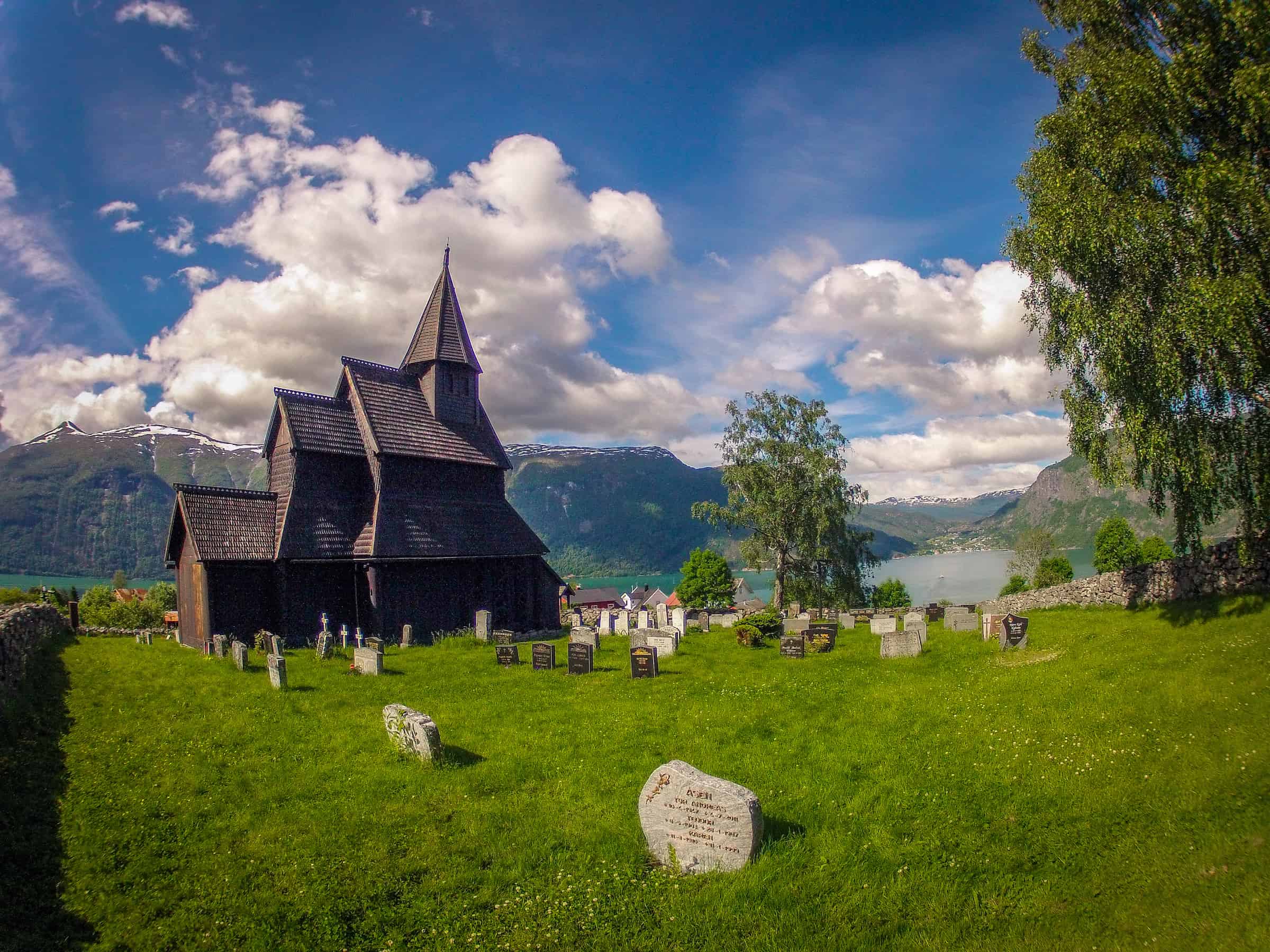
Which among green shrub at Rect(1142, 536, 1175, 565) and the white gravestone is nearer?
the white gravestone

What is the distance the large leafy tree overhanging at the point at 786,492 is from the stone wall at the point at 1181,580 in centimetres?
1341

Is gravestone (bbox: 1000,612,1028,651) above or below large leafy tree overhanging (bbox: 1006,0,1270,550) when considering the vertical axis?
below

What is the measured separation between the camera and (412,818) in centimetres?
834

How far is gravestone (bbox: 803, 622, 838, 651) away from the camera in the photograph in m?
20.4

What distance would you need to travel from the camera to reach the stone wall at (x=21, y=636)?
41.9 feet

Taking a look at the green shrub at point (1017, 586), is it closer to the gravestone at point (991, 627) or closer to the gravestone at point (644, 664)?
the gravestone at point (991, 627)

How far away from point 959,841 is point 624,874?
12.6 feet

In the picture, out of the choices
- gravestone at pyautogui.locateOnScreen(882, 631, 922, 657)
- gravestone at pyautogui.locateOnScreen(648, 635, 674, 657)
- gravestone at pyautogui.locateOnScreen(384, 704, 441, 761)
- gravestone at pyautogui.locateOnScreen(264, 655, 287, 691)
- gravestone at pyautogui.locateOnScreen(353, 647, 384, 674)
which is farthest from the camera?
gravestone at pyautogui.locateOnScreen(648, 635, 674, 657)

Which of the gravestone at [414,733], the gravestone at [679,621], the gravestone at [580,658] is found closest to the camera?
the gravestone at [414,733]

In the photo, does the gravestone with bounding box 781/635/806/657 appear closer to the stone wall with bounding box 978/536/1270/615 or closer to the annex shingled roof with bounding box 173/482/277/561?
the stone wall with bounding box 978/536/1270/615

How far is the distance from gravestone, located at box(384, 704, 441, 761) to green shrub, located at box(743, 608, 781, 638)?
552 inches

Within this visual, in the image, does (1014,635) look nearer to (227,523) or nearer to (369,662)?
(369,662)

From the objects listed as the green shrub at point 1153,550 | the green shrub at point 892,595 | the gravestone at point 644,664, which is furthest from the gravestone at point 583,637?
the green shrub at point 1153,550

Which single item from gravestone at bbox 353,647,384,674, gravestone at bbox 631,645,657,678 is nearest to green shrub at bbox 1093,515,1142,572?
gravestone at bbox 631,645,657,678
